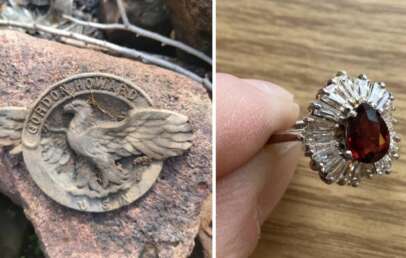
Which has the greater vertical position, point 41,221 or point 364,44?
point 364,44

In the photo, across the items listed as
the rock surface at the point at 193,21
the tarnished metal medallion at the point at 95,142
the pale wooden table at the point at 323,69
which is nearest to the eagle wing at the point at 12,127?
the tarnished metal medallion at the point at 95,142

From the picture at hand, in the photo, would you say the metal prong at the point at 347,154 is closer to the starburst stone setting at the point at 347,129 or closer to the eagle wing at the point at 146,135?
the starburst stone setting at the point at 347,129

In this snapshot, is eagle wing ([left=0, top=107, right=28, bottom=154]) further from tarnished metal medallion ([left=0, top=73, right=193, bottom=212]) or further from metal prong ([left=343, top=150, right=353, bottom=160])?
metal prong ([left=343, top=150, right=353, bottom=160])

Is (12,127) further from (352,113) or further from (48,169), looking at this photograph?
(352,113)

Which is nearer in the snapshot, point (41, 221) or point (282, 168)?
point (41, 221)

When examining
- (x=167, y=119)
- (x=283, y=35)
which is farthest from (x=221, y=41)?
(x=167, y=119)

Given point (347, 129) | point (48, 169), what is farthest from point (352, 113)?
point (48, 169)

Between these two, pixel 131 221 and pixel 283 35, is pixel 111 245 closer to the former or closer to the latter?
pixel 131 221
